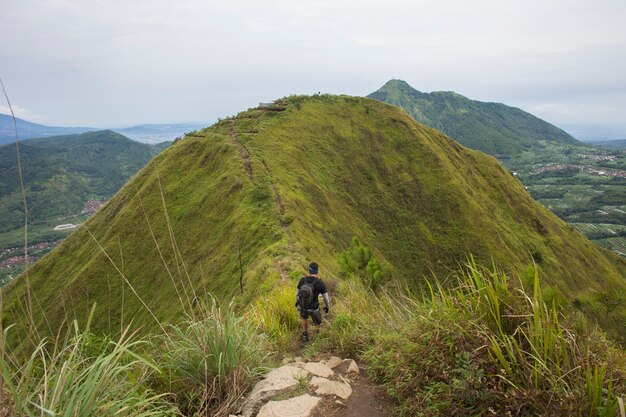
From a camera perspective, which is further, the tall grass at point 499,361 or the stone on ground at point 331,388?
the stone on ground at point 331,388

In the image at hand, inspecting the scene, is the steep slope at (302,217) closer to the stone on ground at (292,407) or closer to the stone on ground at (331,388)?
the stone on ground at (331,388)

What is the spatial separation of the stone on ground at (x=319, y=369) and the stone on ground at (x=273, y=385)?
194 mm

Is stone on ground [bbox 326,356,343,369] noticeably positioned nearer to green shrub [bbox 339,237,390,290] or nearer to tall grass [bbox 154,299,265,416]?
tall grass [bbox 154,299,265,416]

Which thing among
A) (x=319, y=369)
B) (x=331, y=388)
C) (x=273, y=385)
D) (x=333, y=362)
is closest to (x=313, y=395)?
(x=331, y=388)

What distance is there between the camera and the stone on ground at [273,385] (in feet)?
14.3

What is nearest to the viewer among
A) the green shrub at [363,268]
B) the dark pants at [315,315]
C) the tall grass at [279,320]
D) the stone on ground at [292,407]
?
the stone on ground at [292,407]

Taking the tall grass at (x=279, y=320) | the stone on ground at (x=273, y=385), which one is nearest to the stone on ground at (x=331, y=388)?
the stone on ground at (x=273, y=385)

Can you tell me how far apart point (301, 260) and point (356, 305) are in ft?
48.6

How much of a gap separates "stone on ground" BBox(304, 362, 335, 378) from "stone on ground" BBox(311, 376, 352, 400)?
0.72 feet

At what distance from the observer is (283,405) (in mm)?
4387

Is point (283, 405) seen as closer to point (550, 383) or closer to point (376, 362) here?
point (376, 362)

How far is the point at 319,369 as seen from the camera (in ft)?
18.0

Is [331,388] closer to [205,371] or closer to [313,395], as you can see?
[313,395]

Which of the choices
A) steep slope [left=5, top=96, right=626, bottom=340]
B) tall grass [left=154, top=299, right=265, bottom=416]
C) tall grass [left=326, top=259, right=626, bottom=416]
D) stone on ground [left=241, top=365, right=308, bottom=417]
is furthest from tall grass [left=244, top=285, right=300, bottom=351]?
steep slope [left=5, top=96, right=626, bottom=340]
